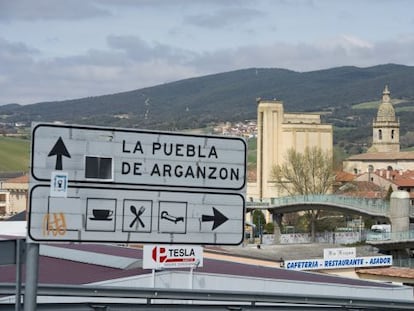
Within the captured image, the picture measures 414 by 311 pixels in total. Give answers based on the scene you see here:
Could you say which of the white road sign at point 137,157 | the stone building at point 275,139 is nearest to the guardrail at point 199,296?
the white road sign at point 137,157

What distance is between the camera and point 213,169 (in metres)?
6.19

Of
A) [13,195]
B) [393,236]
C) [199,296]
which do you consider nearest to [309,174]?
[393,236]

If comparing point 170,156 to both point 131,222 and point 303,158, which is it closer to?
point 131,222

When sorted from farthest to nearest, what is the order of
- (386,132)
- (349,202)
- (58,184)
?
(386,132)
(349,202)
(58,184)

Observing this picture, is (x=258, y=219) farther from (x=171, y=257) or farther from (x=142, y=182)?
(x=142, y=182)

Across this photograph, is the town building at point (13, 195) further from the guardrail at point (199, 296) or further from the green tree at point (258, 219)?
the guardrail at point (199, 296)

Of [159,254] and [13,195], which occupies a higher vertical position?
[13,195]

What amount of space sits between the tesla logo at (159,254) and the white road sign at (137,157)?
1222cm

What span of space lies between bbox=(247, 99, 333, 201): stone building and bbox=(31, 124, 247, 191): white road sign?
338 feet

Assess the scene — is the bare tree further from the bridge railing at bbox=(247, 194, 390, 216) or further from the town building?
the town building

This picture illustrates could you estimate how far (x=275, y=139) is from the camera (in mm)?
114188

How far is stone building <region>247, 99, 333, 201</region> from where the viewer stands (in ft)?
365

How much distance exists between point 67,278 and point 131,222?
13.2 meters

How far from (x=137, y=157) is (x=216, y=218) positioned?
63 centimetres
